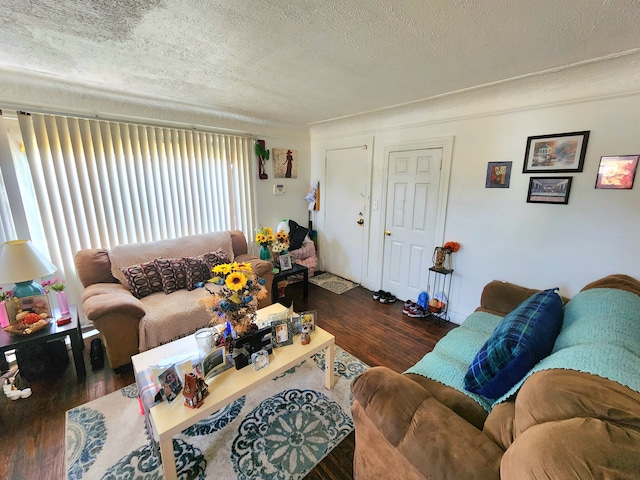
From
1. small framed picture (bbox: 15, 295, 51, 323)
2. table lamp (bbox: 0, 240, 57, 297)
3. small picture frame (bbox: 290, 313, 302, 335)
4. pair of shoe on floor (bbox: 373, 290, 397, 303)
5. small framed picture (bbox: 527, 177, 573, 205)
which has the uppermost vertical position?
small framed picture (bbox: 527, 177, 573, 205)

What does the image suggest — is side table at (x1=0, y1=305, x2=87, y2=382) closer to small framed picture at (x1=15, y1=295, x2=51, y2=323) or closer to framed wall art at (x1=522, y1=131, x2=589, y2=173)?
small framed picture at (x1=15, y1=295, x2=51, y2=323)

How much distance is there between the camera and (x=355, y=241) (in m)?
3.87

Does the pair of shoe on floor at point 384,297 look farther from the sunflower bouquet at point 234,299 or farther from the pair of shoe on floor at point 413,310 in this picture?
the sunflower bouquet at point 234,299

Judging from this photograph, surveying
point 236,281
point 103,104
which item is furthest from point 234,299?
point 103,104

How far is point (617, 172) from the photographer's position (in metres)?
1.91

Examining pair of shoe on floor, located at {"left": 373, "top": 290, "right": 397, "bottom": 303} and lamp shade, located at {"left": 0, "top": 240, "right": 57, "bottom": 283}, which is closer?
lamp shade, located at {"left": 0, "top": 240, "right": 57, "bottom": 283}

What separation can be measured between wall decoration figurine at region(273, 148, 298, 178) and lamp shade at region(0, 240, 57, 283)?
8.57 ft

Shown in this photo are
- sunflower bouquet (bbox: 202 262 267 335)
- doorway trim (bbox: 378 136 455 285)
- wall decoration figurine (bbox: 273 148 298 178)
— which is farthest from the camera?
wall decoration figurine (bbox: 273 148 298 178)

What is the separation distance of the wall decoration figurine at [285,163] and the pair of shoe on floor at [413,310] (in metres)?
2.46

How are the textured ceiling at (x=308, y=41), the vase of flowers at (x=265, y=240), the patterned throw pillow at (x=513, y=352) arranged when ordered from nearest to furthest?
the patterned throw pillow at (x=513, y=352)
the textured ceiling at (x=308, y=41)
the vase of flowers at (x=265, y=240)

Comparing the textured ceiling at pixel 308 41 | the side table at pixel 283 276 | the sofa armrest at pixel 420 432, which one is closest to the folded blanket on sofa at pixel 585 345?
the sofa armrest at pixel 420 432

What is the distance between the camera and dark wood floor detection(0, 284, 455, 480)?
4.74ft

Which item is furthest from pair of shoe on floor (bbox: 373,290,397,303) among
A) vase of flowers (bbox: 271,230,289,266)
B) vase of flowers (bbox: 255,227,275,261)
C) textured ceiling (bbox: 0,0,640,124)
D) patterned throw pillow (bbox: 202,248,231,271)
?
textured ceiling (bbox: 0,0,640,124)

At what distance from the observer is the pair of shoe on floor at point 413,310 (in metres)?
3.00
